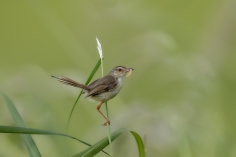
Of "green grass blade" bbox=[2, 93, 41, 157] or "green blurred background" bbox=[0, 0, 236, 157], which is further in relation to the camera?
"green blurred background" bbox=[0, 0, 236, 157]

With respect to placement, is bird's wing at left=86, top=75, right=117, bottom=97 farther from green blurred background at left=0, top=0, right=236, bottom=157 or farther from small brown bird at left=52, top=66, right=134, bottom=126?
green blurred background at left=0, top=0, right=236, bottom=157

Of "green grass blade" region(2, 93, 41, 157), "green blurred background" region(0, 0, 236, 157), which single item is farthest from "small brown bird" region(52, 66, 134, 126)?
"green grass blade" region(2, 93, 41, 157)

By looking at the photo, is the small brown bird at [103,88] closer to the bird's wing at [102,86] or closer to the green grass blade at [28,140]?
the bird's wing at [102,86]

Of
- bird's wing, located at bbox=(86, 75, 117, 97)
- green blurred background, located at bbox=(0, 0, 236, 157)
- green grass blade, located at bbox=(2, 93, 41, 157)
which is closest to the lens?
green grass blade, located at bbox=(2, 93, 41, 157)

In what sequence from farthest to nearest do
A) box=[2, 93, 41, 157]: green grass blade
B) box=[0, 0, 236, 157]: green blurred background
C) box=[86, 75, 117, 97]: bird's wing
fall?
box=[0, 0, 236, 157]: green blurred background
box=[86, 75, 117, 97]: bird's wing
box=[2, 93, 41, 157]: green grass blade

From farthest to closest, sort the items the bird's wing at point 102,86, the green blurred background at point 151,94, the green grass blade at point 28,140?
the green blurred background at point 151,94
the bird's wing at point 102,86
the green grass blade at point 28,140

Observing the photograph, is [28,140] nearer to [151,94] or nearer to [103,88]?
[103,88]

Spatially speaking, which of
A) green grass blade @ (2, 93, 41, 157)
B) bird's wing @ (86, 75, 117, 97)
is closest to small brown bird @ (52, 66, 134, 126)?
bird's wing @ (86, 75, 117, 97)

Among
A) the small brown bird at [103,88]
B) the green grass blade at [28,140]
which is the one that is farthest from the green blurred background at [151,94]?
the green grass blade at [28,140]

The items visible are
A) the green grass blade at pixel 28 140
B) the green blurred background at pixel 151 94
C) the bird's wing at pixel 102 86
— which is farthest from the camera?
the green blurred background at pixel 151 94

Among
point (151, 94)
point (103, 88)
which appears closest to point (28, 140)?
point (103, 88)

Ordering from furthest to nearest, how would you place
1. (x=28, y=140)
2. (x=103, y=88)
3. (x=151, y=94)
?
(x=151, y=94), (x=103, y=88), (x=28, y=140)

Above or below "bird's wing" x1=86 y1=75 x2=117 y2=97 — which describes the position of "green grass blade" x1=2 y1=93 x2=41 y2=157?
below

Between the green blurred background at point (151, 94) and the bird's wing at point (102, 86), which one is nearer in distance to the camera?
the bird's wing at point (102, 86)
